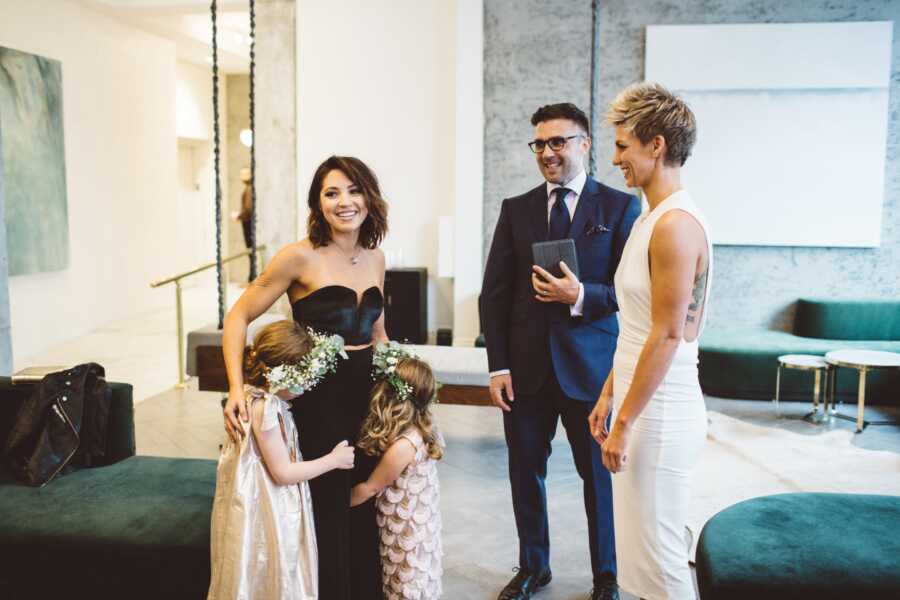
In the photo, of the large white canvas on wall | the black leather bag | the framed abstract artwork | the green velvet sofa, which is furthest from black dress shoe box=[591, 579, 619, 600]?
the framed abstract artwork

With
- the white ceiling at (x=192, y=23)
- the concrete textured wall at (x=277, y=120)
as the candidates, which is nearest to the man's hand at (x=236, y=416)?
the concrete textured wall at (x=277, y=120)

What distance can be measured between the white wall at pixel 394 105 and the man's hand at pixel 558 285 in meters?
5.23

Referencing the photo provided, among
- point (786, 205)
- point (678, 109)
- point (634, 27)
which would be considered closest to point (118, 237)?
point (634, 27)

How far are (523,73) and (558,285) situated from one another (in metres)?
5.32

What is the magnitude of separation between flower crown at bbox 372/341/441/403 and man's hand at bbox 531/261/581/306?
50 centimetres

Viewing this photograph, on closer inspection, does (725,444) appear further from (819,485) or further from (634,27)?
(634,27)

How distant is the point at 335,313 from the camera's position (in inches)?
97.5

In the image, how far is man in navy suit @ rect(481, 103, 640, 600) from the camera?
2.69 m

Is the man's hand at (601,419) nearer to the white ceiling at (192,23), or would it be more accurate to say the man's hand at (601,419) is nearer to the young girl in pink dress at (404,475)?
the young girl in pink dress at (404,475)

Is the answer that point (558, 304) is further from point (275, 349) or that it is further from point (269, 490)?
point (269, 490)

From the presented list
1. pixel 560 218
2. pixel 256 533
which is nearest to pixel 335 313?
pixel 256 533

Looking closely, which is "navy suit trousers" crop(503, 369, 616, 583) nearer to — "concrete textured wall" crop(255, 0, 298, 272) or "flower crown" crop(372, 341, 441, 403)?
"flower crown" crop(372, 341, 441, 403)

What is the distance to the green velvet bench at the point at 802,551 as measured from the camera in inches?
82.7

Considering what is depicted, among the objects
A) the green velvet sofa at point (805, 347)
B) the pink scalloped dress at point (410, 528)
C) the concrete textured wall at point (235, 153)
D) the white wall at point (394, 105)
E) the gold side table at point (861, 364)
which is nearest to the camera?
the pink scalloped dress at point (410, 528)
